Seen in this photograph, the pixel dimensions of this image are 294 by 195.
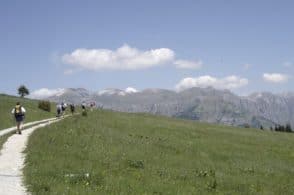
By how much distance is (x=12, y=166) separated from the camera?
24.6 metres

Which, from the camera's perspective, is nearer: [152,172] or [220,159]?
[152,172]

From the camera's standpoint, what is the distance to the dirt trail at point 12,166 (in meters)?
18.8

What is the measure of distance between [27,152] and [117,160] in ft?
16.8

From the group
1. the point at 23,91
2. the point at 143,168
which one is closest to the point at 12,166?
the point at 143,168

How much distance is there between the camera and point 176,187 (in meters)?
21.7

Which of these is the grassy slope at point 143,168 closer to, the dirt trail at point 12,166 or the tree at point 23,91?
the dirt trail at point 12,166

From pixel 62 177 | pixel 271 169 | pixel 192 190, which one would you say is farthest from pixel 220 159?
pixel 62 177

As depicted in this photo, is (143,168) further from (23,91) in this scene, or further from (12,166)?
(23,91)

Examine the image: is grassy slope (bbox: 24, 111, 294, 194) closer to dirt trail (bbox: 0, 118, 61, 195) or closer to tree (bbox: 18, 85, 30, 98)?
dirt trail (bbox: 0, 118, 61, 195)

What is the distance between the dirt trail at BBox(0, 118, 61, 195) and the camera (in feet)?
61.7

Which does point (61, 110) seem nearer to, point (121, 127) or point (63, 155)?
point (121, 127)

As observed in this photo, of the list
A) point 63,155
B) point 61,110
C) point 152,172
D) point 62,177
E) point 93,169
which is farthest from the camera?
point 61,110

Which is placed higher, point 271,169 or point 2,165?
point 2,165

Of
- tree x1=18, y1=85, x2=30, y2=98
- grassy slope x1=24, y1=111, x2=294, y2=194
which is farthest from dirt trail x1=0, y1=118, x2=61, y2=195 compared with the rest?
tree x1=18, y1=85, x2=30, y2=98
